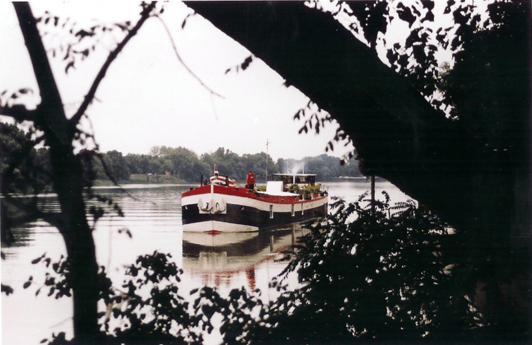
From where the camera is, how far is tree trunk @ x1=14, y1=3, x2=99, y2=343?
1.73 meters

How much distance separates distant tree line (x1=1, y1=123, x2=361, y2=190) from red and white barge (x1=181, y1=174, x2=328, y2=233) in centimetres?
9

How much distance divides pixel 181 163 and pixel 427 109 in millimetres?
1197

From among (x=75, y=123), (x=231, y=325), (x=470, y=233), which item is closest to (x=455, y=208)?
(x=470, y=233)

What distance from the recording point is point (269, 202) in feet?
9.89

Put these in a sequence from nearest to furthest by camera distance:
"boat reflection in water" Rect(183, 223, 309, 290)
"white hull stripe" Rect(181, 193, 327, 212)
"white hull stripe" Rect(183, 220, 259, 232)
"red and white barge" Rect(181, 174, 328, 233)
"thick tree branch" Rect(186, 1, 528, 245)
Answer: "thick tree branch" Rect(186, 1, 528, 245) < "boat reflection in water" Rect(183, 223, 309, 290) < "red and white barge" Rect(181, 174, 328, 233) < "white hull stripe" Rect(181, 193, 327, 212) < "white hull stripe" Rect(183, 220, 259, 232)

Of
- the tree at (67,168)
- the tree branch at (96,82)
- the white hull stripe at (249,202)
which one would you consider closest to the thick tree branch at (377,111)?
the tree branch at (96,82)

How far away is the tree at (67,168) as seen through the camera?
1.73m

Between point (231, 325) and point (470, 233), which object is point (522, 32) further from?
point (231, 325)

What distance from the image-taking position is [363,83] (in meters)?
1.71

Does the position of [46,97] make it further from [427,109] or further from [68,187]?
[427,109]

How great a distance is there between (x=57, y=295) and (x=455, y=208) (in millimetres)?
1807

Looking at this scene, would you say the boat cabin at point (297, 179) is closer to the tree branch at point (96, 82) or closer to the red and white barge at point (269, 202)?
the red and white barge at point (269, 202)

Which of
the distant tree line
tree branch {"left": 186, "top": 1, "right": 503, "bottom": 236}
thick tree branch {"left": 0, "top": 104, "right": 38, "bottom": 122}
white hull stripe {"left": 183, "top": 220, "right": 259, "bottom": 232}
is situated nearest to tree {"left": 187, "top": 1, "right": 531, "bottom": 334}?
tree branch {"left": 186, "top": 1, "right": 503, "bottom": 236}

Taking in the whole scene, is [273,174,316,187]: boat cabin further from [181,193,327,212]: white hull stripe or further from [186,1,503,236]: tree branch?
[186,1,503,236]: tree branch
